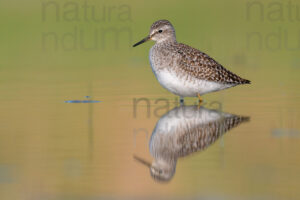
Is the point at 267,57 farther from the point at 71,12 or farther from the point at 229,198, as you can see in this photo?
the point at 229,198

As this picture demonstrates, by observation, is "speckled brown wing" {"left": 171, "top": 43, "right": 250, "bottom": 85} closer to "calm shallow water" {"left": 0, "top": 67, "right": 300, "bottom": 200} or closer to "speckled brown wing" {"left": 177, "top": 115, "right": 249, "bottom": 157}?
"calm shallow water" {"left": 0, "top": 67, "right": 300, "bottom": 200}

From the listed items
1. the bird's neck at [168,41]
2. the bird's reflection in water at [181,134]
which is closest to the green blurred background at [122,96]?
the bird's reflection in water at [181,134]

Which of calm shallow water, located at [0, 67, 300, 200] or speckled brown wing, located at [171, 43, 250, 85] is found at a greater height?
speckled brown wing, located at [171, 43, 250, 85]

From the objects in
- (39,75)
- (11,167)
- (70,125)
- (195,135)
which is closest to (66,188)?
(11,167)

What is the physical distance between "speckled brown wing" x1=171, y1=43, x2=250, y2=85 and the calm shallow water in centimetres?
52

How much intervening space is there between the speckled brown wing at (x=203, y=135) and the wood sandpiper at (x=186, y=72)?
2378mm

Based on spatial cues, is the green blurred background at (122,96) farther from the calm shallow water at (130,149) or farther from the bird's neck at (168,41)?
the bird's neck at (168,41)

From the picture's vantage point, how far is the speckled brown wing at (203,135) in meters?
10.2

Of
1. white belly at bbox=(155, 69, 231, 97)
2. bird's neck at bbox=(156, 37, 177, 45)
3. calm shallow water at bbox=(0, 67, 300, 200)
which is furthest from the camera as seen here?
bird's neck at bbox=(156, 37, 177, 45)

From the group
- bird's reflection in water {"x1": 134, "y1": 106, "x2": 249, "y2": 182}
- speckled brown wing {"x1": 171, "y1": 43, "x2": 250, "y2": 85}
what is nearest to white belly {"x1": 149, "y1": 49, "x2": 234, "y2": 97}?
speckled brown wing {"x1": 171, "y1": 43, "x2": 250, "y2": 85}

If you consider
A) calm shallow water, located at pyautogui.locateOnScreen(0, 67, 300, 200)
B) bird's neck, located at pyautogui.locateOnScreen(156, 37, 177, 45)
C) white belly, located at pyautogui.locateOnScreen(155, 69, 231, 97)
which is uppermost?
bird's neck, located at pyautogui.locateOnScreen(156, 37, 177, 45)

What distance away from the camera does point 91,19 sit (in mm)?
33844

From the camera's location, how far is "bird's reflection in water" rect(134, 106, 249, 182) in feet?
30.6

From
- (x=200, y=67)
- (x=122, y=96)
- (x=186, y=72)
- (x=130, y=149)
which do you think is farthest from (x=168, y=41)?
(x=130, y=149)
